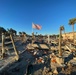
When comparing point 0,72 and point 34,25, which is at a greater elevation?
point 34,25

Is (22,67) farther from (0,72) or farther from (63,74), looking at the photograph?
(63,74)

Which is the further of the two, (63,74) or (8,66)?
(8,66)

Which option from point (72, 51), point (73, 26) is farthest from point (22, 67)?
point (73, 26)

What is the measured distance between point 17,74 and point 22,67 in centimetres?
266

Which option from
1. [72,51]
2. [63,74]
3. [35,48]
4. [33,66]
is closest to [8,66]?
[33,66]

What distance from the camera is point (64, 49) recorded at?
37.9 metres

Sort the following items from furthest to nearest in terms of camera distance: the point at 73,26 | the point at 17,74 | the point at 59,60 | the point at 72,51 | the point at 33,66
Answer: the point at 73,26 < the point at 72,51 < the point at 59,60 < the point at 33,66 < the point at 17,74

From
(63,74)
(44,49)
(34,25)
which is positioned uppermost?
(34,25)

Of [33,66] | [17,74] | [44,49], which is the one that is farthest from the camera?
[44,49]

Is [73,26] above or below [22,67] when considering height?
above

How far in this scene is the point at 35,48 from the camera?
121 ft

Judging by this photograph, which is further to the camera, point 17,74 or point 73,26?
point 73,26

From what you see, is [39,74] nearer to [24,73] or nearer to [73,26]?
[24,73]

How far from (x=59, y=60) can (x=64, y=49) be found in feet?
48.1
